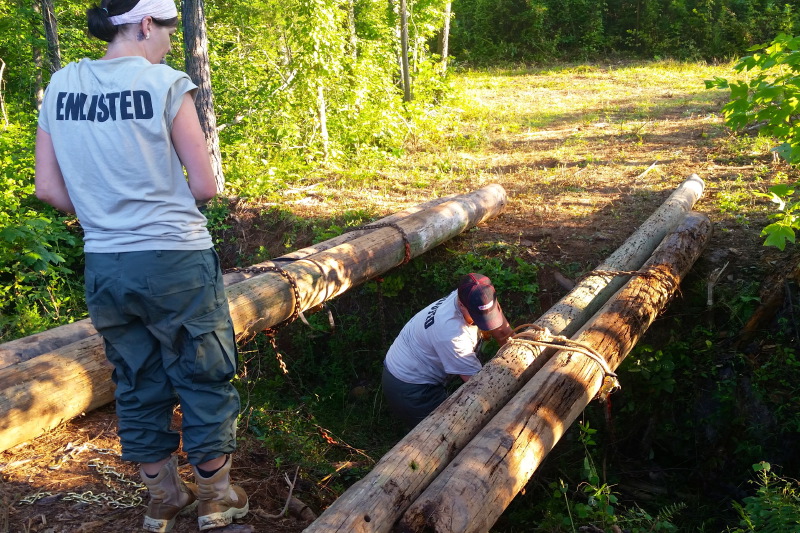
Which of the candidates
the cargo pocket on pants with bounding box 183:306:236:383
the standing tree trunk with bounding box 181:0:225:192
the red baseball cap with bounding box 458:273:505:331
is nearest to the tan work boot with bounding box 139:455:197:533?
the cargo pocket on pants with bounding box 183:306:236:383

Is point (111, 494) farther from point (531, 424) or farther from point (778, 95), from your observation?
point (778, 95)

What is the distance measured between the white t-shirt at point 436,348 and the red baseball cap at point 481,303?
7.6 inches

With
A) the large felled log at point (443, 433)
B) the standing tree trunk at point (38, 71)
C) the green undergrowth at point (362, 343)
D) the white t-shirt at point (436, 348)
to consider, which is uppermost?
the standing tree trunk at point (38, 71)

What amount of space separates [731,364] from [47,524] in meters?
4.53

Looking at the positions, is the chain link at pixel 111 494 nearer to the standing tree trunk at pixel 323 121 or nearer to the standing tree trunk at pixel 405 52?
the standing tree trunk at pixel 323 121

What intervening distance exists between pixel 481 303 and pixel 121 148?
2.35m

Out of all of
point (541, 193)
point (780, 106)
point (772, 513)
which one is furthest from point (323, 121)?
point (772, 513)

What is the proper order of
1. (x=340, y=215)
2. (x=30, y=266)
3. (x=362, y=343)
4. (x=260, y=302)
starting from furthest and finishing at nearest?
1. (x=340, y=215)
2. (x=30, y=266)
3. (x=362, y=343)
4. (x=260, y=302)

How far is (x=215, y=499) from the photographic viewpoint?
266 cm

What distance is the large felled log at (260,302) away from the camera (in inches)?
126

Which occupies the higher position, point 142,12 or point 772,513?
point 142,12

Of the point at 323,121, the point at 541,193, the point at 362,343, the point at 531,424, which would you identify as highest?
the point at 323,121

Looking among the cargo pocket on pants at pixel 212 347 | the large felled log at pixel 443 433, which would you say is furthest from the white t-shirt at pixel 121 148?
the large felled log at pixel 443 433

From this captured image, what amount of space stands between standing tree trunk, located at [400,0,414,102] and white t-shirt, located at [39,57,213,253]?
381 inches
